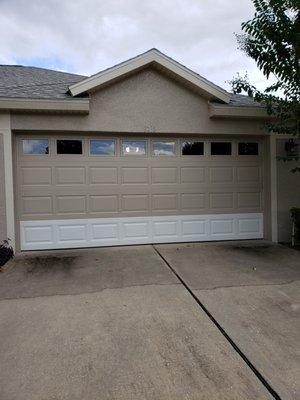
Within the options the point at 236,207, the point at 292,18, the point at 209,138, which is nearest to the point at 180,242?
the point at 236,207

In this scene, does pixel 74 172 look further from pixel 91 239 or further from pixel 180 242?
pixel 180 242

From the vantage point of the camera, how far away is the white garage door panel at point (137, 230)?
6965 mm

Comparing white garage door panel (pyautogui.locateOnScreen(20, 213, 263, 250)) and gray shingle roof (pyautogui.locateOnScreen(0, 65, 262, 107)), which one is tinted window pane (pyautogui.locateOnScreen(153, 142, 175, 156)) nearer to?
white garage door panel (pyautogui.locateOnScreen(20, 213, 263, 250))

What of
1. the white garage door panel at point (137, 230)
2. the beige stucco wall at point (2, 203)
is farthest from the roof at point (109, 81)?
the white garage door panel at point (137, 230)

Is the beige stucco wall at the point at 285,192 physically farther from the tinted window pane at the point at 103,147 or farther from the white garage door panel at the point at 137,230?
the tinted window pane at the point at 103,147

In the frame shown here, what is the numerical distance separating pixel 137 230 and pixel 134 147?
195 cm

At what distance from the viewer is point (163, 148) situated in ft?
24.6

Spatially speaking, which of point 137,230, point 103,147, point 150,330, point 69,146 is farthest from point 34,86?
point 150,330

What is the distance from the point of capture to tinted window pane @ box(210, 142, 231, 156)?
7.70 m

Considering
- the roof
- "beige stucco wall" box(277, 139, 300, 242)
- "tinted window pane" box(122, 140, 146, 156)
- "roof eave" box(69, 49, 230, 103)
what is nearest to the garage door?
"tinted window pane" box(122, 140, 146, 156)

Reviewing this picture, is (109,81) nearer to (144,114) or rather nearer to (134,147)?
(144,114)

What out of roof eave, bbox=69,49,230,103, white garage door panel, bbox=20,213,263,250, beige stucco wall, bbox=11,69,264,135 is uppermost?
roof eave, bbox=69,49,230,103

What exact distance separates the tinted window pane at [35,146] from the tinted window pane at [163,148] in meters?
2.47

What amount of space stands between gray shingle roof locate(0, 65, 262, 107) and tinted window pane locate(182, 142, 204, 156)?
1.22 metres
